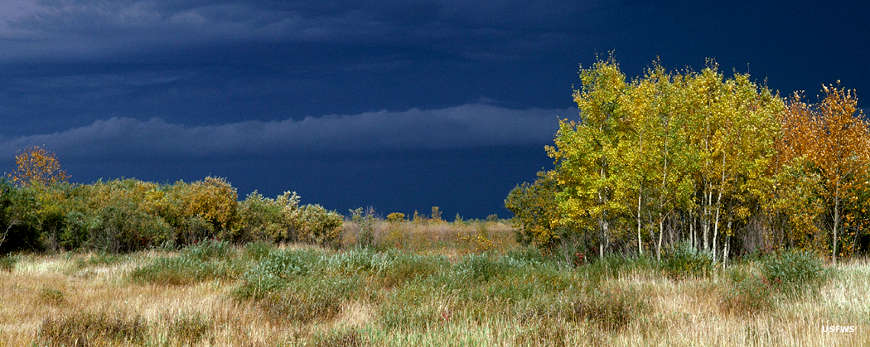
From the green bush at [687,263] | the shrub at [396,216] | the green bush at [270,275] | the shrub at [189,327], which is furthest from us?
the shrub at [396,216]

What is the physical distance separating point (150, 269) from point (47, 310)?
11.7 feet

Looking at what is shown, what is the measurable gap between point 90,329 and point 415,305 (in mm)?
4389

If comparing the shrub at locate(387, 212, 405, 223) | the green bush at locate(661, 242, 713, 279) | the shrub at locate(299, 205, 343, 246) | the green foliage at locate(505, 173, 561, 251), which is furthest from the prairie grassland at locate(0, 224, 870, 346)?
the shrub at locate(387, 212, 405, 223)

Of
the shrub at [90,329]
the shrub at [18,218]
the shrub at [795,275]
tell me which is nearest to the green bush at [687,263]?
the shrub at [795,275]

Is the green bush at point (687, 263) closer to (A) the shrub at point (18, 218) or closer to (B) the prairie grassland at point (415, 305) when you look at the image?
(B) the prairie grassland at point (415, 305)

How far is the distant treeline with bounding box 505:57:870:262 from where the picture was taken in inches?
593

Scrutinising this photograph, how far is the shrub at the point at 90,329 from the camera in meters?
7.29

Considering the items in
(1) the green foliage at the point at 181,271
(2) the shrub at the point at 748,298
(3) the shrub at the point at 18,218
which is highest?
(3) the shrub at the point at 18,218

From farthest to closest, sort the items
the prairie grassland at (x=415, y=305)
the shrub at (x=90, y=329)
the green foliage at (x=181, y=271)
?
the green foliage at (x=181, y=271), the shrub at (x=90, y=329), the prairie grassland at (x=415, y=305)

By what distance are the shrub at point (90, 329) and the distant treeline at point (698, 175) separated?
11.3 metres

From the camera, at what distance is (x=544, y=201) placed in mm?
18891

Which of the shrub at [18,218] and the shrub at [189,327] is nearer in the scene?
the shrub at [189,327]

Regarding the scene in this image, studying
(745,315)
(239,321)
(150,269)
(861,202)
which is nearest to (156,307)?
(239,321)

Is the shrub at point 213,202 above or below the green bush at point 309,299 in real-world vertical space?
above
